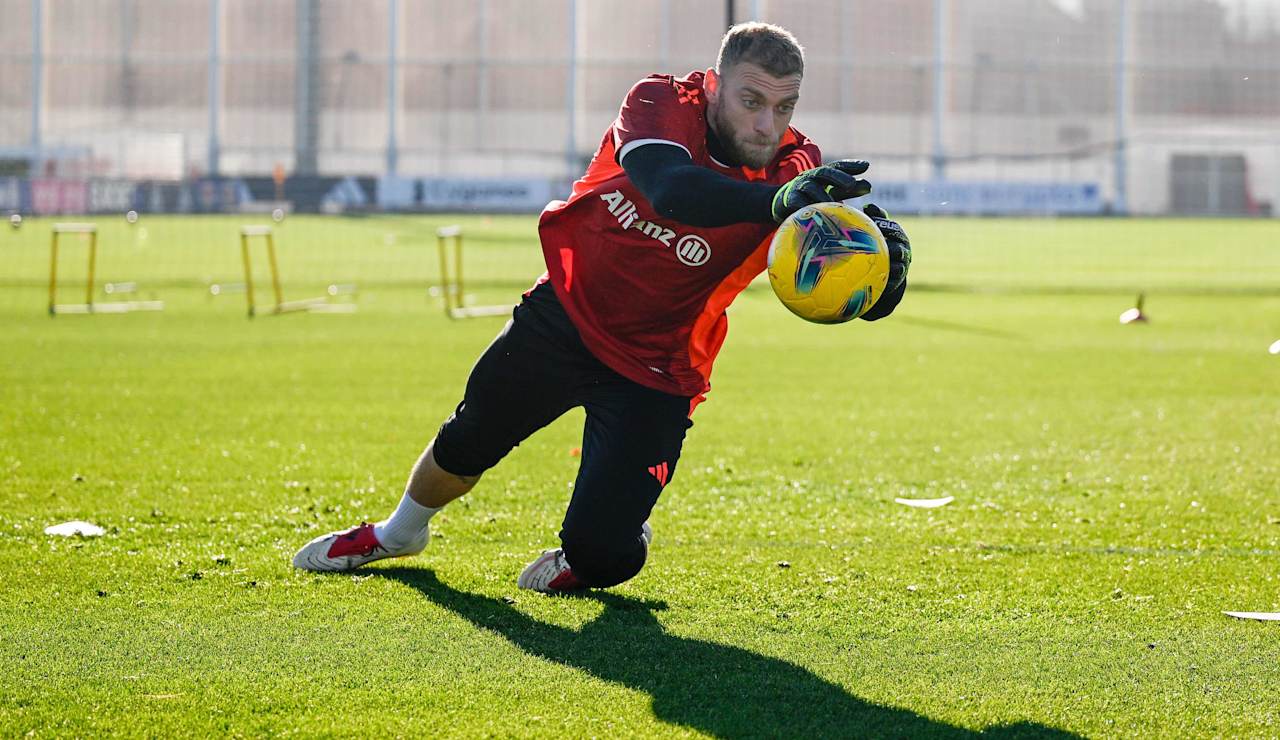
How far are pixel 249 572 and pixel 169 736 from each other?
5.97 feet

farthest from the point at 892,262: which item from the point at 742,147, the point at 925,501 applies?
the point at 925,501

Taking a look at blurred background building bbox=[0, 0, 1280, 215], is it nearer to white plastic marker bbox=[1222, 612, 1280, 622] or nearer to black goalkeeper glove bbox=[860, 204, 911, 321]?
white plastic marker bbox=[1222, 612, 1280, 622]

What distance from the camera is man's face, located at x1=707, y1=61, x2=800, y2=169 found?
4.80 m

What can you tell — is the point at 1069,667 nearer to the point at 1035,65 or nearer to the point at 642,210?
the point at 642,210

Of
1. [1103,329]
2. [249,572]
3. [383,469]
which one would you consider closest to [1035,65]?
[1103,329]

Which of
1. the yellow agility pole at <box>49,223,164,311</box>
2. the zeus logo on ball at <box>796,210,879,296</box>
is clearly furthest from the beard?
the yellow agility pole at <box>49,223,164,311</box>

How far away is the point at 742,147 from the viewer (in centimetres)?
498

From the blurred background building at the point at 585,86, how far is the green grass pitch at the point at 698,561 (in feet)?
73.8

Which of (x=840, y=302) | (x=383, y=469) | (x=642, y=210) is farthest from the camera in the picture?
(x=383, y=469)

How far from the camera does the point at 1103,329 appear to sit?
17.9m

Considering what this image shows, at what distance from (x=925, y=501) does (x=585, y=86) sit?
111ft

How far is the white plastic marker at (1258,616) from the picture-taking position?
16.6 ft

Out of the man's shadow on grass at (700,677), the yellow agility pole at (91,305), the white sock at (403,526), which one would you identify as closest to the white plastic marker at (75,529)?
the white sock at (403,526)

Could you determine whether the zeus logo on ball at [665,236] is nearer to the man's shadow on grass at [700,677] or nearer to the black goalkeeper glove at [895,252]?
the black goalkeeper glove at [895,252]
